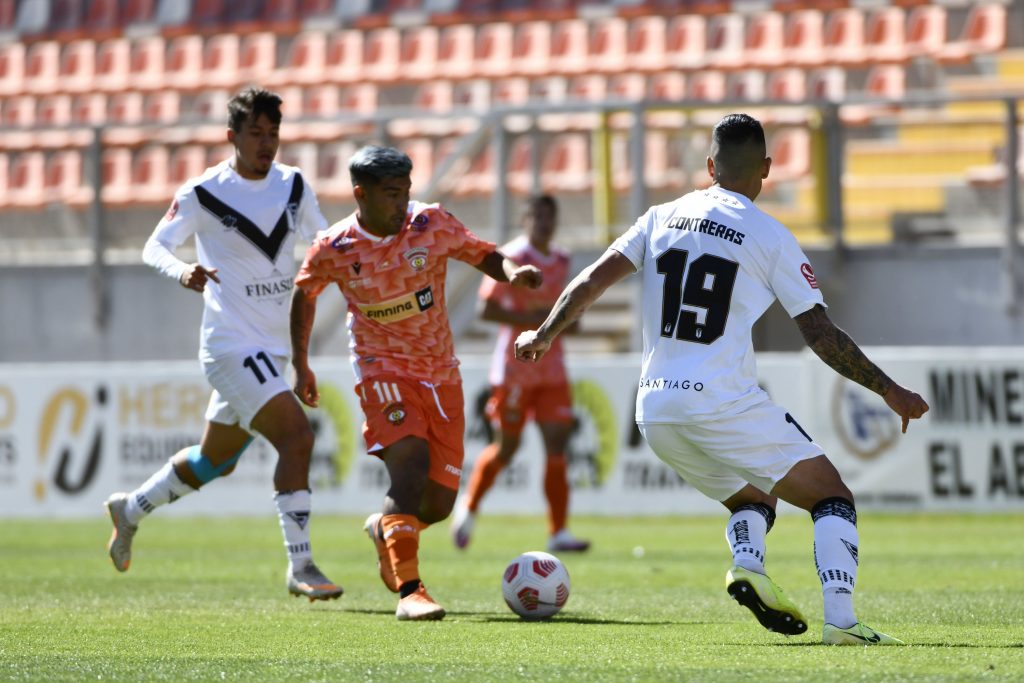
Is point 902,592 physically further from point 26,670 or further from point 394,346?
point 26,670

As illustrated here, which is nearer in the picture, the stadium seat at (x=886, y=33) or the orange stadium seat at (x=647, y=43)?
the stadium seat at (x=886, y=33)

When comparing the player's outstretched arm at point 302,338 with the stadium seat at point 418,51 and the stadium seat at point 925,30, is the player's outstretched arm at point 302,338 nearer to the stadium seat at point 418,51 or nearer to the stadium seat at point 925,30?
the stadium seat at point 925,30

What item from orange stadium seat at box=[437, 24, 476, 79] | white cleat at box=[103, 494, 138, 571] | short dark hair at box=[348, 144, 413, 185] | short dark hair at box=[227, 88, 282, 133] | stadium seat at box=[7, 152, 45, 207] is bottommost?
white cleat at box=[103, 494, 138, 571]

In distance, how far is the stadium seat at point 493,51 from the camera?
22.2 meters

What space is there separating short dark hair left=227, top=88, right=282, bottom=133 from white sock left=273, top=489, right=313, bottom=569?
1850 millimetres

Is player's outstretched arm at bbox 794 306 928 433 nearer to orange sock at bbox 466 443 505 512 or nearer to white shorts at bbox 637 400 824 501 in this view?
white shorts at bbox 637 400 824 501

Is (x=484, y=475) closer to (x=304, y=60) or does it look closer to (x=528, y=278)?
(x=528, y=278)

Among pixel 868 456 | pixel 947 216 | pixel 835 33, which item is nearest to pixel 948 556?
pixel 868 456

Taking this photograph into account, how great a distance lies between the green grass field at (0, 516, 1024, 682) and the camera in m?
5.82

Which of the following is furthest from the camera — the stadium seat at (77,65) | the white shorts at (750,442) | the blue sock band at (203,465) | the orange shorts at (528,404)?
the stadium seat at (77,65)

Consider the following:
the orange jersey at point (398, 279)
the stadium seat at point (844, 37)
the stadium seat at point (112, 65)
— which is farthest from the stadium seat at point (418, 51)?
the orange jersey at point (398, 279)

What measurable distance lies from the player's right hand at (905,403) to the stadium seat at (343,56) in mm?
17618

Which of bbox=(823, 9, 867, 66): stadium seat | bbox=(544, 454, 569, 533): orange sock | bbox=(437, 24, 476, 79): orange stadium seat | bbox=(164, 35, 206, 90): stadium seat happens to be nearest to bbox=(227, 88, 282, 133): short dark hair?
bbox=(544, 454, 569, 533): orange sock

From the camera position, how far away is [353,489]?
620 inches
